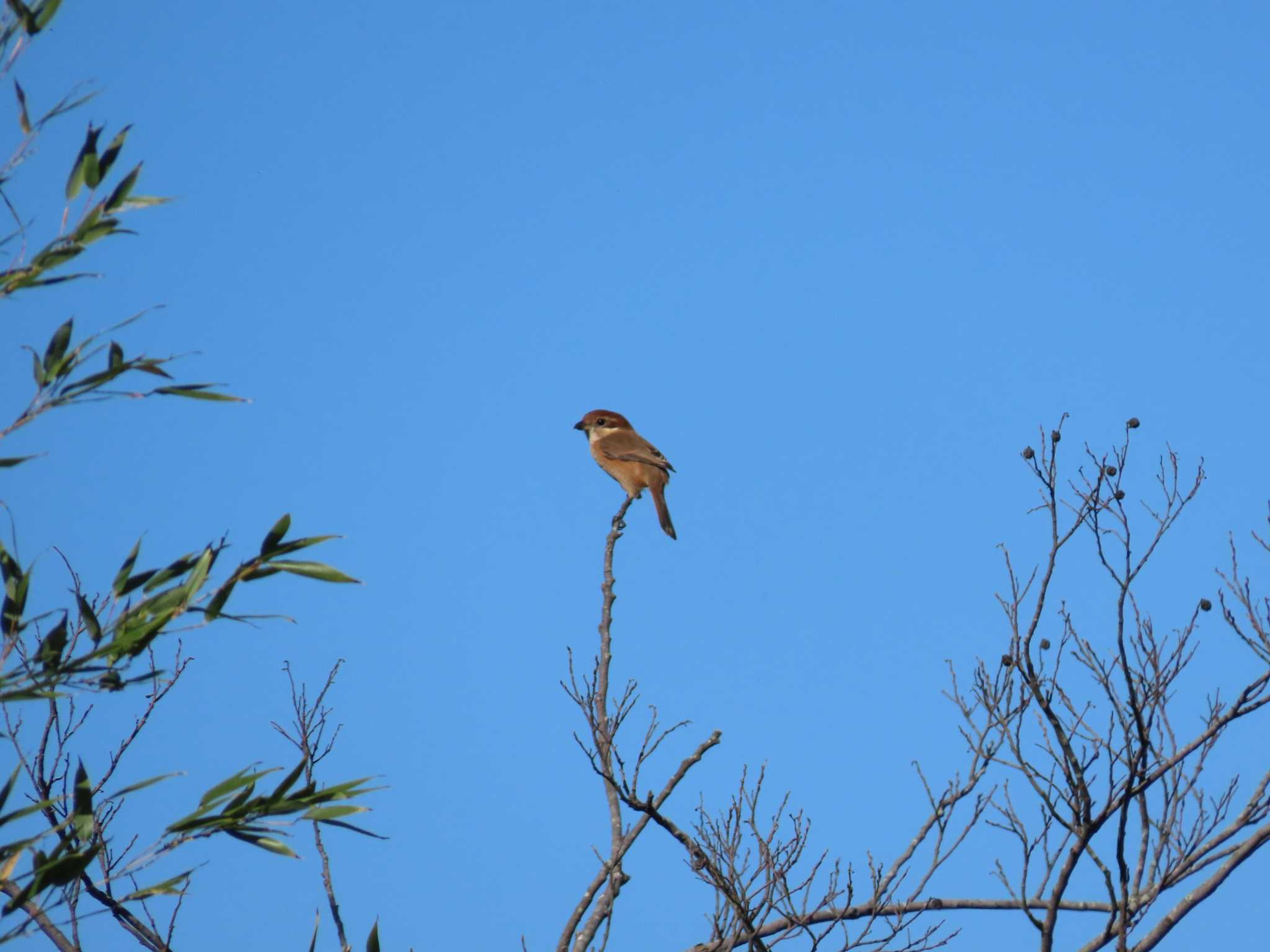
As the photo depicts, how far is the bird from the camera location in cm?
1048

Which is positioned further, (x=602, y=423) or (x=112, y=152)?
(x=602, y=423)

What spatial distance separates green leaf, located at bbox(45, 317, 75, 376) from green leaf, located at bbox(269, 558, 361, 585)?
733 mm

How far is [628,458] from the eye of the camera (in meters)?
10.8

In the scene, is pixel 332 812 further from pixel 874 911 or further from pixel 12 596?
pixel 874 911

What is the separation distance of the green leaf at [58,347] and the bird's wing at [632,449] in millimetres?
7494

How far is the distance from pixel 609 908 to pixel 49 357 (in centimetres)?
282

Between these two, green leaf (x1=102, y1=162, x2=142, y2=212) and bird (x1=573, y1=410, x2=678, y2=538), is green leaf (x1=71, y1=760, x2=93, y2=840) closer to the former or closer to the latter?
green leaf (x1=102, y1=162, x2=142, y2=212)

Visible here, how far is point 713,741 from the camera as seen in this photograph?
5.09m

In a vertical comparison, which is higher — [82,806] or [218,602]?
[218,602]

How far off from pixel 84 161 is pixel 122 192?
0.12 meters

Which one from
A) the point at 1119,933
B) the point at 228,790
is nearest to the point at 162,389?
the point at 228,790

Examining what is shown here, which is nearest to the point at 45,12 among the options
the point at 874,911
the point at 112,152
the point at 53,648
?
the point at 112,152

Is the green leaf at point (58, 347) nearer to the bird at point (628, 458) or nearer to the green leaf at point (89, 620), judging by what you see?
the green leaf at point (89, 620)

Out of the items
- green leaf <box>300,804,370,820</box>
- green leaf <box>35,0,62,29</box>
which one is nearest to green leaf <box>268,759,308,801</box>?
green leaf <box>300,804,370,820</box>
